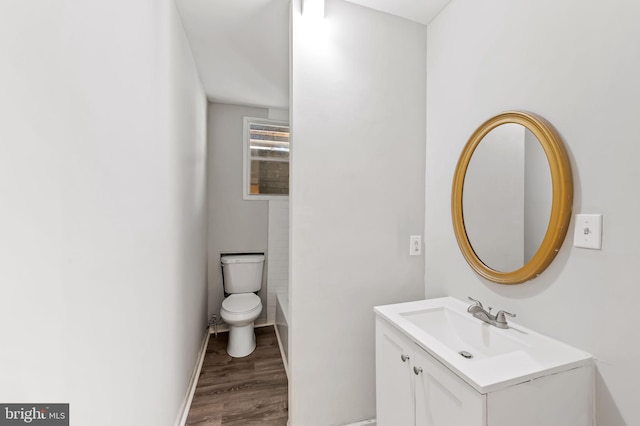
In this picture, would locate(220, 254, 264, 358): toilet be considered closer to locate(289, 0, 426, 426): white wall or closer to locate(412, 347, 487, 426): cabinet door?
locate(289, 0, 426, 426): white wall

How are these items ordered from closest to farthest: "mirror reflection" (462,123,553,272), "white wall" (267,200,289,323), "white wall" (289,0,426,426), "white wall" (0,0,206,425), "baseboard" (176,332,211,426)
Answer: "white wall" (0,0,206,425)
"mirror reflection" (462,123,553,272)
"white wall" (289,0,426,426)
"baseboard" (176,332,211,426)
"white wall" (267,200,289,323)

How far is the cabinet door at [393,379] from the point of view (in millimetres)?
1058

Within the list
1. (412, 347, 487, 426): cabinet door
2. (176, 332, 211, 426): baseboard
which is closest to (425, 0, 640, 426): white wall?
(412, 347, 487, 426): cabinet door

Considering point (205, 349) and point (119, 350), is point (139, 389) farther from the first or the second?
point (205, 349)

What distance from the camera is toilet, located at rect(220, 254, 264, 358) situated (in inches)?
87.6

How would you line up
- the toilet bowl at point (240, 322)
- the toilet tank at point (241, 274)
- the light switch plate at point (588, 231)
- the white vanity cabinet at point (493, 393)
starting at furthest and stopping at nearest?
the toilet tank at point (241, 274) → the toilet bowl at point (240, 322) → the light switch plate at point (588, 231) → the white vanity cabinet at point (493, 393)

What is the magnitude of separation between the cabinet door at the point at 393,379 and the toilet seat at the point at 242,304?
136 cm

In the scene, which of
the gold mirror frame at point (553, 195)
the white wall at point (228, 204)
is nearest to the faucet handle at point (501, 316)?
the gold mirror frame at point (553, 195)

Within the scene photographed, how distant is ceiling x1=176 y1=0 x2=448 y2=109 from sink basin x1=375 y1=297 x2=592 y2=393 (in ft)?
5.73

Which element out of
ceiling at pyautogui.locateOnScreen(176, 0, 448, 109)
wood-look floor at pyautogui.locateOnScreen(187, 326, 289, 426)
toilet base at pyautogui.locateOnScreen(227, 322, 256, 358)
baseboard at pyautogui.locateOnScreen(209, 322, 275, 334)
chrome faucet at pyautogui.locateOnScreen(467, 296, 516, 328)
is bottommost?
wood-look floor at pyautogui.locateOnScreen(187, 326, 289, 426)

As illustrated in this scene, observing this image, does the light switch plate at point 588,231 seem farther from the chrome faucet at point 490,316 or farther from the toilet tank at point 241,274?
the toilet tank at point 241,274

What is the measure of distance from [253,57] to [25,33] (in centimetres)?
176

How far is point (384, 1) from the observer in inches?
57.3

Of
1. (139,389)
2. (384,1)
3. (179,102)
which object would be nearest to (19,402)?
(139,389)
